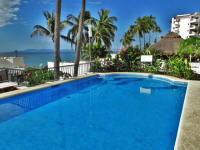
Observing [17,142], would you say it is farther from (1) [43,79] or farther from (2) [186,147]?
(1) [43,79]

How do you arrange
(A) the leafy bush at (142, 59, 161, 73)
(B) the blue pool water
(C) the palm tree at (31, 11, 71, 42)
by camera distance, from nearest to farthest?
(B) the blue pool water, (A) the leafy bush at (142, 59, 161, 73), (C) the palm tree at (31, 11, 71, 42)

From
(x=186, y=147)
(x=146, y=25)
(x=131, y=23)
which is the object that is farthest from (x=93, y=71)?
(x=131, y=23)

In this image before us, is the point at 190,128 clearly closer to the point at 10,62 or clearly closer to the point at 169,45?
the point at 169,45

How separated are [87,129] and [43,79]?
4.66 meters

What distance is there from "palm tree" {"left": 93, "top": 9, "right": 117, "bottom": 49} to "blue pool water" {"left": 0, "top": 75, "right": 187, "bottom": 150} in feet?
49.5

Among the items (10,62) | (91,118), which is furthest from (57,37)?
(10,62)

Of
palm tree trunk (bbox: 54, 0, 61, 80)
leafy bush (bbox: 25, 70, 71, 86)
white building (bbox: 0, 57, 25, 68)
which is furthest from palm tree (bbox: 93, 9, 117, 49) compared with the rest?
leafy bush (bbox: 25, 70, 71, 86)

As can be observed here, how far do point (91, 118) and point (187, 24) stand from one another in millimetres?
70176

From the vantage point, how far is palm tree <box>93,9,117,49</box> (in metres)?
21.6

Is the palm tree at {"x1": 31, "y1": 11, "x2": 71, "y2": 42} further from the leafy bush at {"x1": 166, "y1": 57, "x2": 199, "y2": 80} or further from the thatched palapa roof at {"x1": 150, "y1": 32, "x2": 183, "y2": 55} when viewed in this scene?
the leafy bush at {"x1": 166, "y1": 57, "x2": 199, "y2": 80}

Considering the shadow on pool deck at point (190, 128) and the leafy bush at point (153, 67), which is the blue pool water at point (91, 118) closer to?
the shadow on pool deck at point (190, 128)

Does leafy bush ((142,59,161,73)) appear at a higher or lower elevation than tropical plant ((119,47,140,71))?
lower

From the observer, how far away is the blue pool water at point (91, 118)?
10.8 feet

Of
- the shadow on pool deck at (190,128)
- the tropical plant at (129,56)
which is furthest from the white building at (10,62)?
the shadow on pool deck at (190,128)
